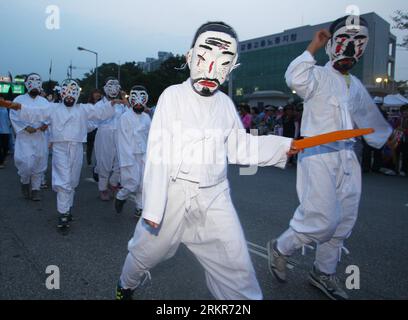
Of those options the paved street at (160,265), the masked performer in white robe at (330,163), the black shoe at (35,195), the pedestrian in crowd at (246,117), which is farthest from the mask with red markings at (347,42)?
the pedestrian in crowd at (246,117)

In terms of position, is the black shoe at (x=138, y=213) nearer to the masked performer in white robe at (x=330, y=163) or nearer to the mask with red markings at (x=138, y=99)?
the mask with red markings at (x=138, y=99)

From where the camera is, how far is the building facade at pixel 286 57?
180 ft

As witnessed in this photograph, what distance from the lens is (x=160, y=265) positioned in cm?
437

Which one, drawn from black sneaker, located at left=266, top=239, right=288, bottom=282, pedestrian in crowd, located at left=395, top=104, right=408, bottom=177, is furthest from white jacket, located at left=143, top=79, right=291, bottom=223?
pedestrian in crowd, located at left=395, top=104, right=408, bottom=177

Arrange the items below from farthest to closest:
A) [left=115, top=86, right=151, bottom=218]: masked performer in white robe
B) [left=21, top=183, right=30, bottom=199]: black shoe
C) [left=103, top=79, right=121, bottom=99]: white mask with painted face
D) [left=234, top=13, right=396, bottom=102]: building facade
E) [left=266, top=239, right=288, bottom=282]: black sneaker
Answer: [left=234, top=13, right=396, bottom=102]: building facade, [left=103, top=79, right=121, bottom=99]: white mask with painted face, [left=21, top=183, right=30, bottom=199]: black shoe, [left=115, top=86, right=151, bottom=218]: masked performer in white robe, [left=266, top=239, right=288, bottom=282]: black sneaker

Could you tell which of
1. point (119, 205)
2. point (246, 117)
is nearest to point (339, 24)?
point (119, 205)

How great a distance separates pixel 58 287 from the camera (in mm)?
3773

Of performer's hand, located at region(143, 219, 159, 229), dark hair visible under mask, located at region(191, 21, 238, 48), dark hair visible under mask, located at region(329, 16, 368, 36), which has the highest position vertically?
dark hair visible under mask, located at region(329, 16, 368, 36)

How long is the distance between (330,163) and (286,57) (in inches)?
2678

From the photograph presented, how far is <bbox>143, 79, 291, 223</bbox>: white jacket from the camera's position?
109 inches

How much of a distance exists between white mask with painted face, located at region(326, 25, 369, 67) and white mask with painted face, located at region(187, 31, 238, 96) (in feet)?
4.39

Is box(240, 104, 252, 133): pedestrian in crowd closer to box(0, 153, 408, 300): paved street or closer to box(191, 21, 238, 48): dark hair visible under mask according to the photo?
box(0, 153, 408, 300): paved street

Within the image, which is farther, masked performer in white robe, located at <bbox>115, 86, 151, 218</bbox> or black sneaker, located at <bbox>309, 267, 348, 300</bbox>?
masked performer in white robe, located at <bbox>115, 86, 151, 218</bbox>
